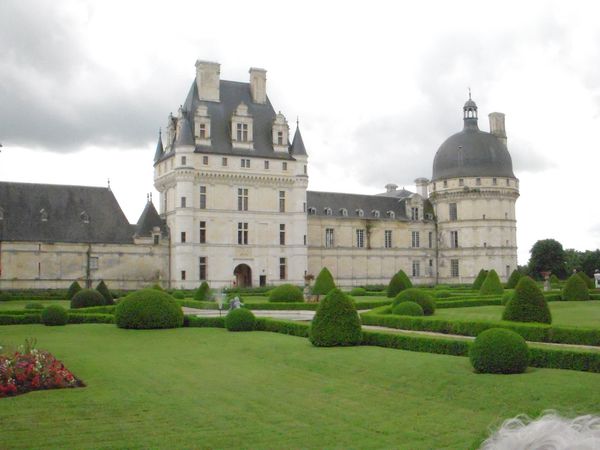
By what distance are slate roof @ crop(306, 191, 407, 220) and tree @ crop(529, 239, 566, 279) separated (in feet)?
55.7

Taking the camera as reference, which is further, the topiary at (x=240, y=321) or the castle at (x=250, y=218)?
the castle at (x=250, y=218)

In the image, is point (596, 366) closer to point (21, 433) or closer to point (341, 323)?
point (341, 323)

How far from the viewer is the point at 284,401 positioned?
12.1m

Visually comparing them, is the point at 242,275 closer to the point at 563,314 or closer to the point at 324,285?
the point at 324,285

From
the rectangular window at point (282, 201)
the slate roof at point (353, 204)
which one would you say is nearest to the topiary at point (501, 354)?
the rectangular window at point (282, 201)

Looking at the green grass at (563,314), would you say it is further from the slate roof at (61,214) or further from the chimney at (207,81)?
the chimney at (207,81)

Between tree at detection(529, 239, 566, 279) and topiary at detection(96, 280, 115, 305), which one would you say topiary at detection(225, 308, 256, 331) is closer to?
topiary at detection(96, 280, 115, 305)

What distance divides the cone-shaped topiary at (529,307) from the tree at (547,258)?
54315 mm

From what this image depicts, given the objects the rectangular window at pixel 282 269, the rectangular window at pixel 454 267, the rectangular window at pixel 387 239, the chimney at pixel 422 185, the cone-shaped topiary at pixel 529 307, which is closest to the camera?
the cone-shaped topiary at pixel 529 307

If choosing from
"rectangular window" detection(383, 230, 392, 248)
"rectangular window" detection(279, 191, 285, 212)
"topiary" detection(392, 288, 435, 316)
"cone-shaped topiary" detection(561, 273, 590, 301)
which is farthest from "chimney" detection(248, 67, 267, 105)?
"topiary" detection(392, 288, 435, 316)

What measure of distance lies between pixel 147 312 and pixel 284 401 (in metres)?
14.3

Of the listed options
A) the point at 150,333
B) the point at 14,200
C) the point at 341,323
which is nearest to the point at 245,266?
the point at 14,200

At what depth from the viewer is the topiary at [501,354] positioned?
13.6 metres

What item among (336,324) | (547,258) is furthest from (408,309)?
(547,258)
